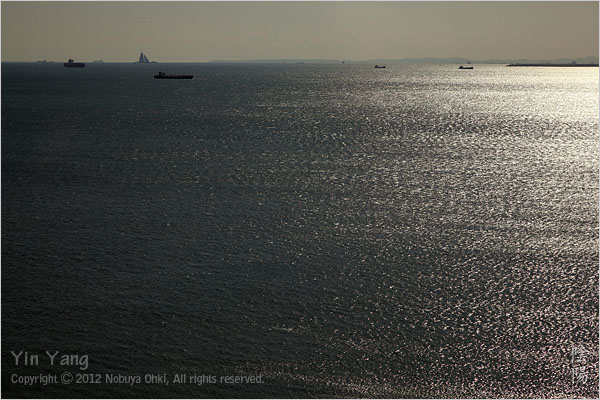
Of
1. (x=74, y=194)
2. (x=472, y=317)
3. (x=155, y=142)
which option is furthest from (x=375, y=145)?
(x=472, y=317)

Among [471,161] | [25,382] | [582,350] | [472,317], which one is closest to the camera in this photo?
[25,382]

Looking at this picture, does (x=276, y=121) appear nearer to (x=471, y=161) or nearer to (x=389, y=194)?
(x=471, y=161)

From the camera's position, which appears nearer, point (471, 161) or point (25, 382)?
point (25, 382)

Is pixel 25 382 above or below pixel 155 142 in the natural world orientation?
below

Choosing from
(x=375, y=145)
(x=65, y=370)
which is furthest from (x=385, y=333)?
(x=375, y=145)

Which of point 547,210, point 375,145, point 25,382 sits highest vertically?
point 375,145

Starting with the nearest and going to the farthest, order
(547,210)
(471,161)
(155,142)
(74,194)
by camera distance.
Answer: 1. (547,210)
2. (74,194)
3. (471,161)
4. (155,142)

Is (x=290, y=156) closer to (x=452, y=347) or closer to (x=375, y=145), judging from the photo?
(x=375, y=145)
